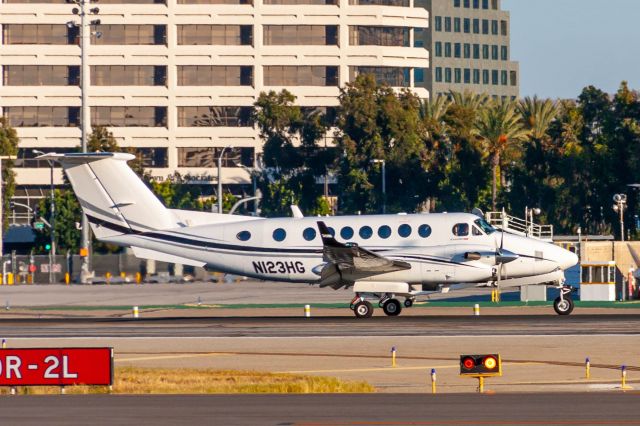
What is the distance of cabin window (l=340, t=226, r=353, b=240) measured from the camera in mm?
41812

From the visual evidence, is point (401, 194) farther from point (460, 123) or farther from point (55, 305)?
point (55, 305)

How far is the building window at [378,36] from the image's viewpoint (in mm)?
125125

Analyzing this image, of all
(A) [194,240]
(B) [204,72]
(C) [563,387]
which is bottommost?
(C) [563,387]

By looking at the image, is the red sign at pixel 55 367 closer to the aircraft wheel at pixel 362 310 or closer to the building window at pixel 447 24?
the aircraft wheel at pixel 362 310

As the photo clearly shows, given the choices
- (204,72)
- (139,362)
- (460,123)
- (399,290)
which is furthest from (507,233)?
(204,72)

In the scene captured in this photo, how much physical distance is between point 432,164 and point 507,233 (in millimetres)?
54540

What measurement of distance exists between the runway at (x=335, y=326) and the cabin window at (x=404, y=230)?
9.09 feet

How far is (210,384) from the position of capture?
26.7 metres

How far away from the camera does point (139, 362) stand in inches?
1233

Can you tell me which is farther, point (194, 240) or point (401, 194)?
point (401, 194)

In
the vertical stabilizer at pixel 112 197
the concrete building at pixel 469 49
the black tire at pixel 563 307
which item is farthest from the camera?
the concrete building at pixel 469 49

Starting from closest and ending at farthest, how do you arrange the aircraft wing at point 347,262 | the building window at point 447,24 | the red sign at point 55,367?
the red sign at point 55,367, the aircraft wing at point 347,262, the building window at point 447,24

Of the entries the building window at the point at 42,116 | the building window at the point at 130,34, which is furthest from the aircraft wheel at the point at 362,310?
the building window at the point at 42,116

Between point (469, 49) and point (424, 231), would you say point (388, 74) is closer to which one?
point (469, 49)
